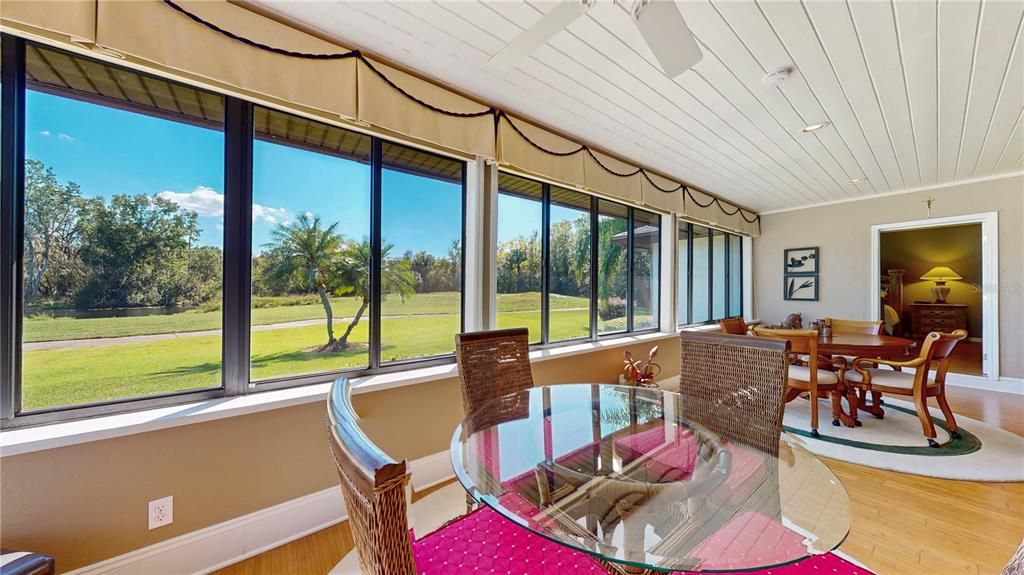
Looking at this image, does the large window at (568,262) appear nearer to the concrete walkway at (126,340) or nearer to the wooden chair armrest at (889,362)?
the concrete walkway at (126,340)

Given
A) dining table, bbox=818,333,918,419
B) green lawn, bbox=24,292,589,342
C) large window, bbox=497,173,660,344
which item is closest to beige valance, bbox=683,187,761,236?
large window, bbox=497,173,660,344

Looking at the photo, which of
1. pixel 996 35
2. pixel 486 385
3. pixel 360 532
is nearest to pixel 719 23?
pixel 996 35

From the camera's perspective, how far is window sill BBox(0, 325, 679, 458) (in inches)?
52.1

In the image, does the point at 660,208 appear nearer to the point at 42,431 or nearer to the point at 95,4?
the point at 95,4

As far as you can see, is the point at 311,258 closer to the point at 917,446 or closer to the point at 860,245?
the point at 917,446

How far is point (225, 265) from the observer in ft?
6.04

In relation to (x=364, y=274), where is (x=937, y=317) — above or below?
below

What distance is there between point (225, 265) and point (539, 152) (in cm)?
218

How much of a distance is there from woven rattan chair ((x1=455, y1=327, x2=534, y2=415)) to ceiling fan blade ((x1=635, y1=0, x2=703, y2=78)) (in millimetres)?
1563

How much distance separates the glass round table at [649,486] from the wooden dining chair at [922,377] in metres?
2.13

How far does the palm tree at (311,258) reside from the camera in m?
2.04

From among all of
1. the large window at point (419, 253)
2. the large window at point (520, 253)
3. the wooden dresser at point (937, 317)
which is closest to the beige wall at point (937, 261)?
the wooden dresser at point (937, 317)

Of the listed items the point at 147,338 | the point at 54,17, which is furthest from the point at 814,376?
the point at 54,17

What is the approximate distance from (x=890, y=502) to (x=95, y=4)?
445 centimetres
